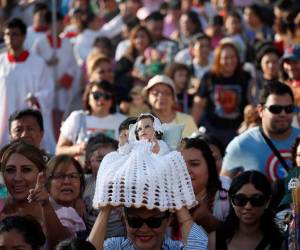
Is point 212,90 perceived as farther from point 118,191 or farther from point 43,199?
point 118,191

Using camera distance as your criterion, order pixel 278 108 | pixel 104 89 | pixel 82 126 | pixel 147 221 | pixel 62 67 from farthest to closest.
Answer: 1. pixel 62 67
2. pixel 104 89
3. pixel 82 126
4. pixel 278 108
5. pixel 147 221

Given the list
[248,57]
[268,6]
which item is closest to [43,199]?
[248,57]

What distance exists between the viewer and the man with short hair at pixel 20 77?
1361cm

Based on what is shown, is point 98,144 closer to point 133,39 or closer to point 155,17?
point 133,39

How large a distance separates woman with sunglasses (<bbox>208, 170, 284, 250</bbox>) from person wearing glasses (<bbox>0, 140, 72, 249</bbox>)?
100cm

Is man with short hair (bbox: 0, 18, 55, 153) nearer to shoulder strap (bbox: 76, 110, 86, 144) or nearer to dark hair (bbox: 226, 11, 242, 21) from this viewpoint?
shoulder strap (bbox: 76, 110, 86, 144)

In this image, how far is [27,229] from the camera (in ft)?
22.8

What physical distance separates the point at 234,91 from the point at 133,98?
1.16 m

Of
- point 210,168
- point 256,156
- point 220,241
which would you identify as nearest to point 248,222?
point 220,241

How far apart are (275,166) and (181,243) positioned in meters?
3.32

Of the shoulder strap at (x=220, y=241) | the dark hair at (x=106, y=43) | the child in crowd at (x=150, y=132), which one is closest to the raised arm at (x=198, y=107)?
the dark hair at (x=106, y=43)

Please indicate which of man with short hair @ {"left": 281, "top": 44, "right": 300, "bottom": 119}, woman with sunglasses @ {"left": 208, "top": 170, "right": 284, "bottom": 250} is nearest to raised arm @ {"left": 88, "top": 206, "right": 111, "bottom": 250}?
woman with sunglasses @ {"left": 208, "top": 170, "right": 284, "bottom": 250}

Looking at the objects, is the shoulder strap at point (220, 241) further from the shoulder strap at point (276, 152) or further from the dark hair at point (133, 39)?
the dark hair at point (133, 39)

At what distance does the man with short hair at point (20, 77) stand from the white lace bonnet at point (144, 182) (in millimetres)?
6948
